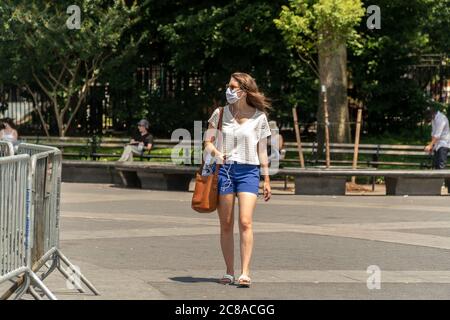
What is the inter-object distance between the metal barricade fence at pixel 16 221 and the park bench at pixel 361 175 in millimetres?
12827

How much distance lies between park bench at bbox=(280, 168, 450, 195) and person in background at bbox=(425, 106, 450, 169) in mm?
1422

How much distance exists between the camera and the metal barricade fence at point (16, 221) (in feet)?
25.6

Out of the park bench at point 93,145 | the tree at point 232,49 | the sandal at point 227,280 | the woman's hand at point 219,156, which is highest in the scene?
the tree at point 232,49

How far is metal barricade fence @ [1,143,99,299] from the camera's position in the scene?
8.55 metres

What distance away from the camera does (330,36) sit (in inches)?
909

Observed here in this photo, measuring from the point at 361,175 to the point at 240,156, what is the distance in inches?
442

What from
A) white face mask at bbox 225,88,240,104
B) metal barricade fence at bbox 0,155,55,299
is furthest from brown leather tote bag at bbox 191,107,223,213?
metal barricade fence at bbox 0,155,55,299

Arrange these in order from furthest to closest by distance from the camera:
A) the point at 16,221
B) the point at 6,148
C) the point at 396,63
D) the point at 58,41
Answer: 1. the point at 396,63
2. the point at 58,41
3. the point at 6,148
4. the point at 16,221

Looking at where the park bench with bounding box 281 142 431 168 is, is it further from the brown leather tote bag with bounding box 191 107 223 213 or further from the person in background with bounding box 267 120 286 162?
the brown leather tote bag with bounding box 191 107 223 213

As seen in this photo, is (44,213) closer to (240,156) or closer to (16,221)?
(16,221)

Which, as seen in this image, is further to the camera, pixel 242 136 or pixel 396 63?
pixel 396 63

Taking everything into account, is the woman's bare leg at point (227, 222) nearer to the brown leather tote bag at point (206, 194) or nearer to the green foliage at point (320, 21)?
the brown leather tote bag at point (206, 194)

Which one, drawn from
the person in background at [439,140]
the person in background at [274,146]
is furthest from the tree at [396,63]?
the person in background at [274,146]

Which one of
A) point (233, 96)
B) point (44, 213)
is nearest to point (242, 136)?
point (233, 96)
